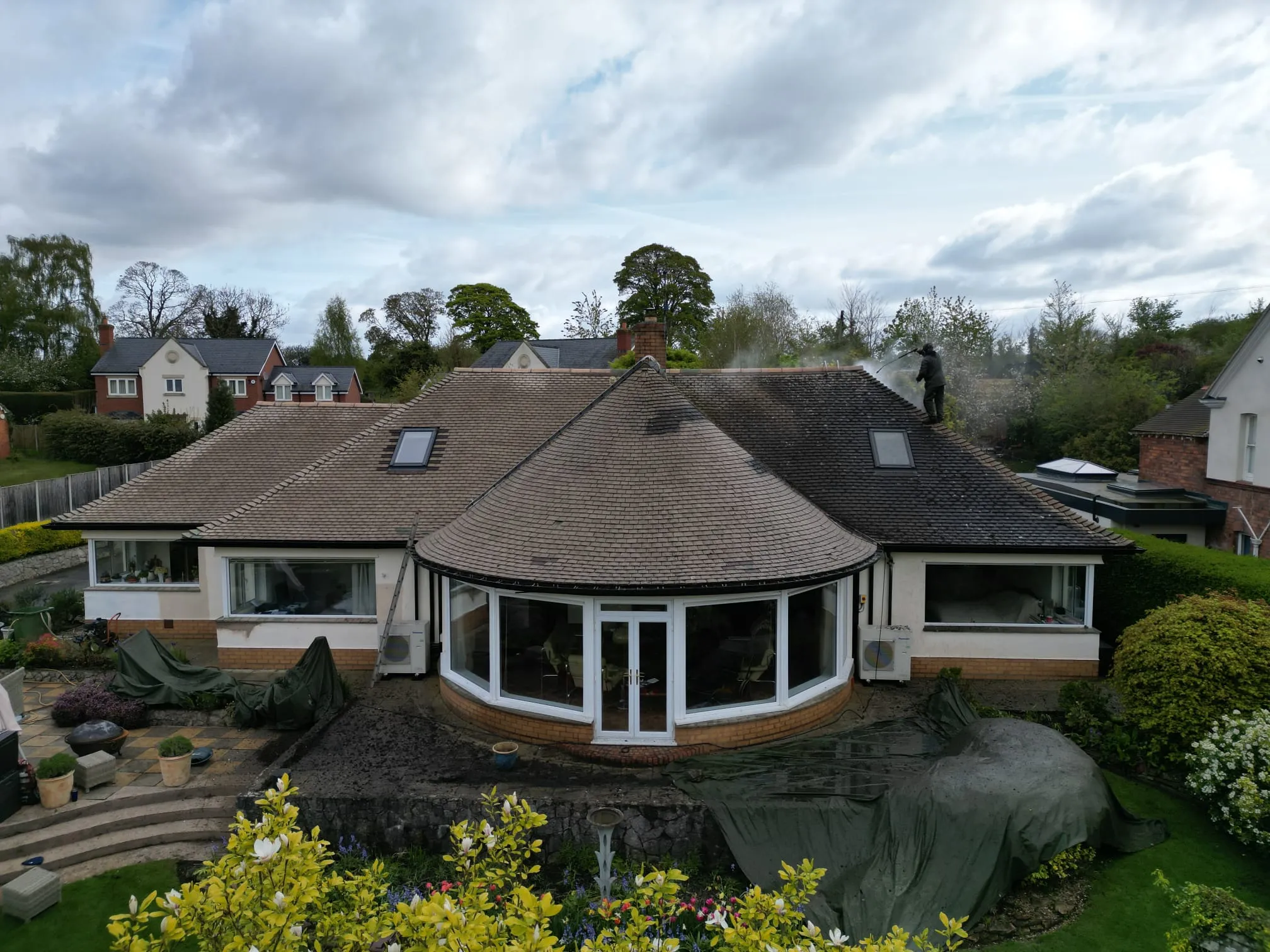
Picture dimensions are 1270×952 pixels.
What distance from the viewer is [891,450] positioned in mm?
16328

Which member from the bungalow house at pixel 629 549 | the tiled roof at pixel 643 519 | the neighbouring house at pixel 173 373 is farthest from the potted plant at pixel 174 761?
the neighbouring house at pixel 173 373

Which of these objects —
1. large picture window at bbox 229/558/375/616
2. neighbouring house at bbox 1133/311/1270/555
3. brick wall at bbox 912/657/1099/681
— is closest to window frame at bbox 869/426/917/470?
brick wall at bbox 912/657/1099/681

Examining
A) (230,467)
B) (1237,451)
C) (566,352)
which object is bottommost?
(230,467)

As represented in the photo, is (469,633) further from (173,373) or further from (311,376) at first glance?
(311,376)

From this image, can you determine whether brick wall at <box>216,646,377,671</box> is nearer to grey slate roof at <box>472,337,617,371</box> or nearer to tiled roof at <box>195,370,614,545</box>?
tiled roof at <box>195,370,614,545</box>

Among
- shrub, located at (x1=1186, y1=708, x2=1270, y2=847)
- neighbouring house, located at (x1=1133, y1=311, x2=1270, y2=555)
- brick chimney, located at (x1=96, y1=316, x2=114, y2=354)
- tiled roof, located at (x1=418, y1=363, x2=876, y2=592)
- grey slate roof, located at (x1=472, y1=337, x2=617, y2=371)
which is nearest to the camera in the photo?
shrub, located at (x1=1186, y1=708, x2=1270, y2=847)

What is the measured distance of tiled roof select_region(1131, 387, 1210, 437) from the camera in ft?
81.4

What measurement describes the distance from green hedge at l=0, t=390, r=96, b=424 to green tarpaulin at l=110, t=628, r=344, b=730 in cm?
4103

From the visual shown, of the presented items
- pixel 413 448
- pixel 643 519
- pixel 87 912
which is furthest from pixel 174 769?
pixel 413 448

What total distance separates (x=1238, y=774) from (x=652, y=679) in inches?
292

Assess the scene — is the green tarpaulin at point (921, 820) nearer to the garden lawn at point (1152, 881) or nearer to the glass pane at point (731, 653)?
the garden lawn at point (1152, 881)

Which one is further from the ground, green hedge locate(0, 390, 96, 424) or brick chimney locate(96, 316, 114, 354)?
brick chimney locate(96, 316, 114, 354)

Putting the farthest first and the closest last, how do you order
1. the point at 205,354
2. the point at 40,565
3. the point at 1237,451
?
the point at 205,354
the point at 40,565
the point at 1237,451

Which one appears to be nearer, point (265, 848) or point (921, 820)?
point (265, 848)
